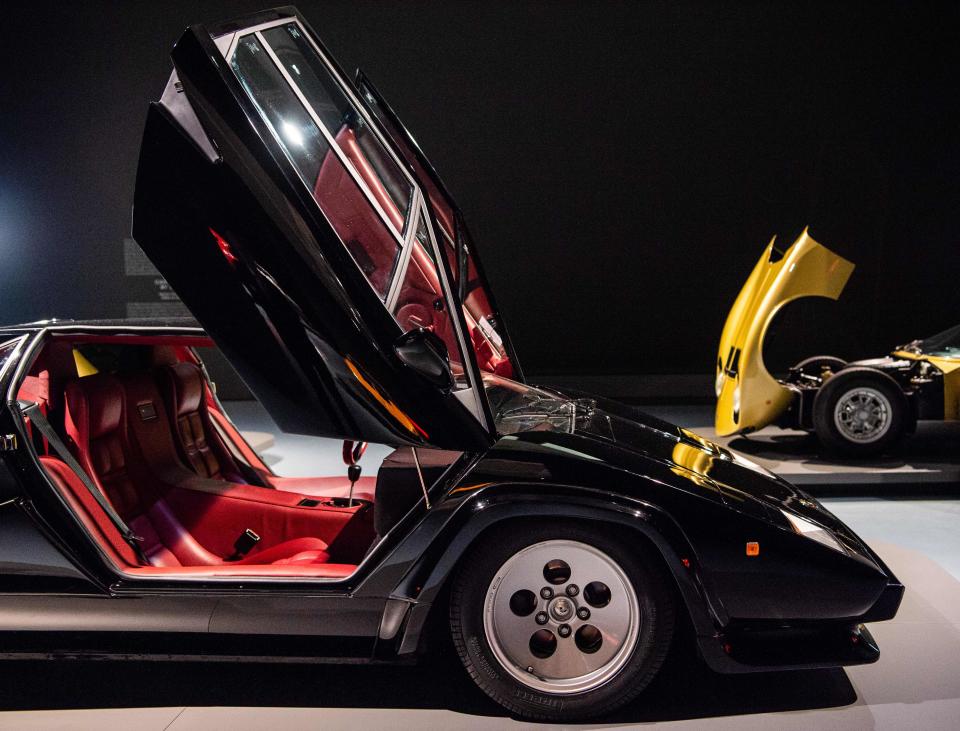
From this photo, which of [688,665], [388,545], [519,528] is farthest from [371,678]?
[688,665]

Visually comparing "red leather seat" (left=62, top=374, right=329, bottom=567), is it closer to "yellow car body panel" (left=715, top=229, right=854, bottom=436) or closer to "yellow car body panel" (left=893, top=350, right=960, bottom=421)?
"yellow car body panel" (left=715, top=229, right=854, bottom=436)

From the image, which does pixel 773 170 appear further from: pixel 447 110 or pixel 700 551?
pixel 700 551

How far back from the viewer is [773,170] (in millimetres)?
8281

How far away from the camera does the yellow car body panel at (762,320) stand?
5453 millimetres

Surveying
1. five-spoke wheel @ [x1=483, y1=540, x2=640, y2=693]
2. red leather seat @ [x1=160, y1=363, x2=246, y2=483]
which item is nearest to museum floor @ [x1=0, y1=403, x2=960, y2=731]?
five-spoke wheel @ [x1=483, y1=540, x2=640, y2=693]

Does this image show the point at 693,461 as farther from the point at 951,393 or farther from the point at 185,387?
the point at 951,393

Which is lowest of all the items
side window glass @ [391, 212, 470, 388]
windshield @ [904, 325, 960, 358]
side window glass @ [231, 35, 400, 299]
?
windshield @ [904, 325, 960, 358]

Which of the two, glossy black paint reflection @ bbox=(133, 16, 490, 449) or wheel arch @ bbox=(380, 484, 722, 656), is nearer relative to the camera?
glossy black paint reflection @ bbox=(133, 16, 490, 449)

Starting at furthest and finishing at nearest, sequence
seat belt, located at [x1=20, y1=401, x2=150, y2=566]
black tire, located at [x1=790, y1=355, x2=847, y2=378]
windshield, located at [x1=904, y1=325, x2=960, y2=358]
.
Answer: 1. black tire, located at [x1=790, y1=355, x2=847, y2=378]
2. windshield, located at [x1=904, y1=325, x2=960, y2=358]
3. seat belt, located at [x1=20, y1=401, x2=150, y2=566]

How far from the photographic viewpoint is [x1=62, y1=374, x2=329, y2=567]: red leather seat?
2820 mm

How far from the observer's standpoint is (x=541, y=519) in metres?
2.29

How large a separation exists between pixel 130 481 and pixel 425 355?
166cm

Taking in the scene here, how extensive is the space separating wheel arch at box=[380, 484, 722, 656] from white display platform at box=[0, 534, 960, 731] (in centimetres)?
30

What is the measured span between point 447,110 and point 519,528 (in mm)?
6613
